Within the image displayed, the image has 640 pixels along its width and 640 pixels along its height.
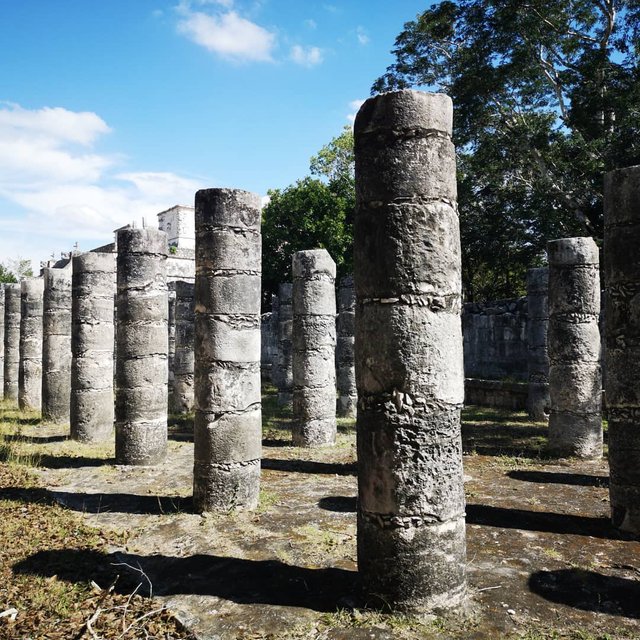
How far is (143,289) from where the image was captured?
10844 millimetres

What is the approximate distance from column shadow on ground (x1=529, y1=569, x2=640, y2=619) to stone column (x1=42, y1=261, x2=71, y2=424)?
12.1 meters

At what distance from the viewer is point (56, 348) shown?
1465 cm

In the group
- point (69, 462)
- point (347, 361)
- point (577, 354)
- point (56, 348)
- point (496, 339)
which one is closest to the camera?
point (69, 462)

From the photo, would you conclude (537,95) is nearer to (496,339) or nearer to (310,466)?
(496,339)

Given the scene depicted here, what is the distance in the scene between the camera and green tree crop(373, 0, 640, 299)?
19547 millimetres

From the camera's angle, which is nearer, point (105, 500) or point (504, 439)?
point (105, 500)

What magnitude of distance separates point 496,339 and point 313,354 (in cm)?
1039

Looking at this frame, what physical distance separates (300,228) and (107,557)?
1090 inches

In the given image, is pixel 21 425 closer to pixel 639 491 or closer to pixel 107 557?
pixel 107 557

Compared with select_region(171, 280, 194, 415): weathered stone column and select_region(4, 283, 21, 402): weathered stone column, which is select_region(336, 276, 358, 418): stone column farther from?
select_region(4, 283, 21, 402): weathered stone column

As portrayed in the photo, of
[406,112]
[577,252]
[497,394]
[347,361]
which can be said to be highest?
[406,112]

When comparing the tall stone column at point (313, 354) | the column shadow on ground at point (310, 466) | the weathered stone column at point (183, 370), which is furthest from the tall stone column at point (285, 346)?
the column shadow on ground at point (310, 466)

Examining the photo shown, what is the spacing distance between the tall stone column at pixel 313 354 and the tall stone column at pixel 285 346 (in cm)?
573

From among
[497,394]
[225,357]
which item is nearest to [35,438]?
[225,357]
